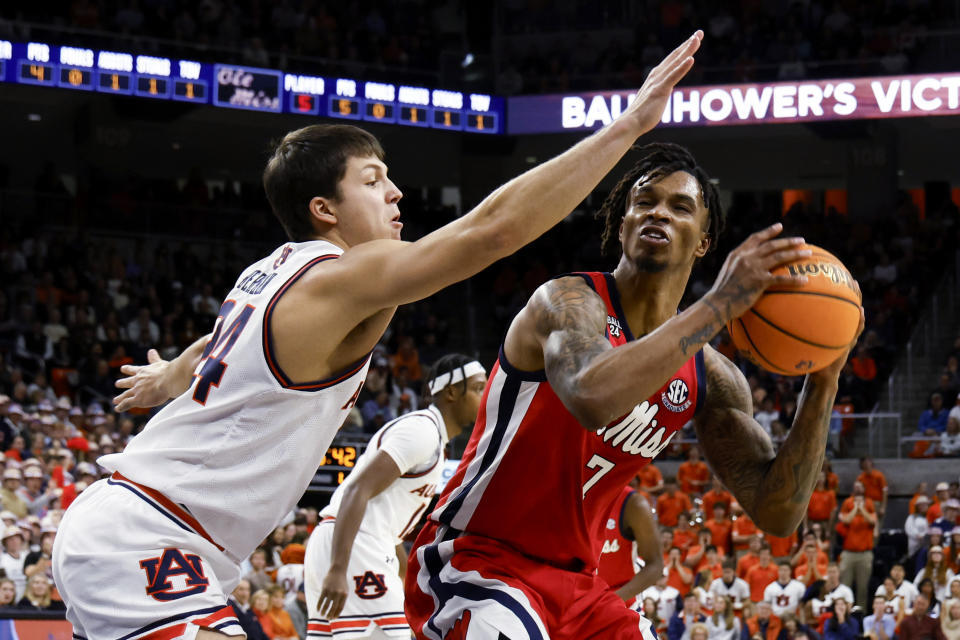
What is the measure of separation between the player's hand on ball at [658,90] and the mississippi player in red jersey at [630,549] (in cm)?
384

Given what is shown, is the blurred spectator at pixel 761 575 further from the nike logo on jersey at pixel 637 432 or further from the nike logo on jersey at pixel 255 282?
the nike logo on jersey at pixel 255 282

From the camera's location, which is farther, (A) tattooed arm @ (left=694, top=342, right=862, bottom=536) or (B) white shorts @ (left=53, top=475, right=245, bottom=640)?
(A) tattooed arm @ (left=694, top=342, right=862, bottom=536)

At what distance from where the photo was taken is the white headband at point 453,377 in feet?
22.3

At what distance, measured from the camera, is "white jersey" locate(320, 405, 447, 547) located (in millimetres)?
6198

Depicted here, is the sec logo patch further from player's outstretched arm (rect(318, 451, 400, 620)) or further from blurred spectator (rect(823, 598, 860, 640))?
blurred spectator (rect(823, 598, 860, 640))

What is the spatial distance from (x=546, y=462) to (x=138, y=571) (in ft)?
4.04

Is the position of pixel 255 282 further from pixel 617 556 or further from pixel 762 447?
pixel 617 556

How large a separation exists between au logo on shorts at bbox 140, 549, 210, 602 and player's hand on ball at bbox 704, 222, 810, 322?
56.8 inches

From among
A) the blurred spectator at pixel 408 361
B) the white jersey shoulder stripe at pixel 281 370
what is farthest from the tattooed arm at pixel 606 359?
the blurred spectator at pixel 408 361

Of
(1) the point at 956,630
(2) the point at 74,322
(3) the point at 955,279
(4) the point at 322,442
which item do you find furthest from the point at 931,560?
(2) the point at 74,322

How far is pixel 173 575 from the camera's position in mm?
3061

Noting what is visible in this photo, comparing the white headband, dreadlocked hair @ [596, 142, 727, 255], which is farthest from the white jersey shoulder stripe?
the white headband

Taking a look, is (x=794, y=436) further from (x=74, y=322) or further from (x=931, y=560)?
(x=74, y=322)

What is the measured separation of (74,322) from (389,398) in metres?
4.63
